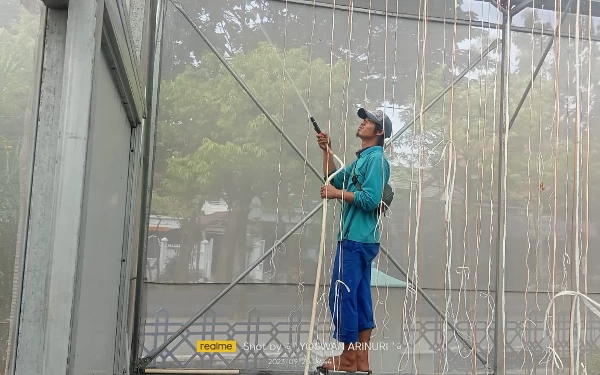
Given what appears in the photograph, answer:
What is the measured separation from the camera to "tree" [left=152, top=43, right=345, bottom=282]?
212 centimetres

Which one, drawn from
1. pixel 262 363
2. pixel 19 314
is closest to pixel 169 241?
pixel 262 363

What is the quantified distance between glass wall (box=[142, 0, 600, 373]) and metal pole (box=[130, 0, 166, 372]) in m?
0.05

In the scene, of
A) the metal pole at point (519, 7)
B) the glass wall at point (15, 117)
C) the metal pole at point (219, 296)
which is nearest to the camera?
the glass wall at point (15, 117)

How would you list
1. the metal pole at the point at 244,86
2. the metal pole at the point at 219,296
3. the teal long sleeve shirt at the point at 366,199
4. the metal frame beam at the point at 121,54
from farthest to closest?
the metal pole at the point at 244,86 → the metal pole at the point at 219,296 → the teal long sleeve shirt at the point at 366,199 → the metal frame beam at the point at 121,54

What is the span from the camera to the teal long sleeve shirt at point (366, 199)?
146 centimetres

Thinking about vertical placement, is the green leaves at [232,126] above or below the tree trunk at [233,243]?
above

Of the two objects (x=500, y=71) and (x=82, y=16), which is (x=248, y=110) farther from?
(x=82, y=16)

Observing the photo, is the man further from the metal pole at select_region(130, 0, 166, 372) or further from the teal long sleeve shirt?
the metal pole at select_region(130, 0, 166, 372)

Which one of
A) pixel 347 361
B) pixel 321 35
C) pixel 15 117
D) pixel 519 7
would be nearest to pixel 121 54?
pixel 15 117

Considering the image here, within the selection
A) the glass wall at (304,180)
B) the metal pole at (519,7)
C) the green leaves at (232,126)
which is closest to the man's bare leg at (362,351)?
the glass wall at (304,180)

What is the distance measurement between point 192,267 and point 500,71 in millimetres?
1764
